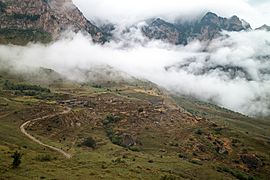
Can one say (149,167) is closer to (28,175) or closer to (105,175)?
(105,175)

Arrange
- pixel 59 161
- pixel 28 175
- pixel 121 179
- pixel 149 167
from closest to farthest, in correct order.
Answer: pixel 28 175 < pixel 121 179 < pixel 59 161 < pixel 149 167

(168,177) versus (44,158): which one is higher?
(168,177)

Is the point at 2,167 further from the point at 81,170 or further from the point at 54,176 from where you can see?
the point at 81,170

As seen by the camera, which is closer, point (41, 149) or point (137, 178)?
point (137, 178)

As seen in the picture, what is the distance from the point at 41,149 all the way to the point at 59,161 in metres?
32.7

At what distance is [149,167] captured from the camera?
189 metres

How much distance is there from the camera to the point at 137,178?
160250 millimetres

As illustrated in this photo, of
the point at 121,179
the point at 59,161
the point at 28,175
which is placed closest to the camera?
the point at 28,175

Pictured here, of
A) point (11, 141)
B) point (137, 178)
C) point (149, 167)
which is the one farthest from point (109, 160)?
point (11, 141)

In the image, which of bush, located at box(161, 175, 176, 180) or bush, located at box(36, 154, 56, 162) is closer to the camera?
bush, located at box(36, 154, 56, 162)

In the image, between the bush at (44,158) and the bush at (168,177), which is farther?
the bush at (168,177)

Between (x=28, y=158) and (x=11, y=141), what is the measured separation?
130ft

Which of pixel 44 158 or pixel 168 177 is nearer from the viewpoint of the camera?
pixel 44 158

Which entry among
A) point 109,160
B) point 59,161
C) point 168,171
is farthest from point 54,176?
point 168,171
